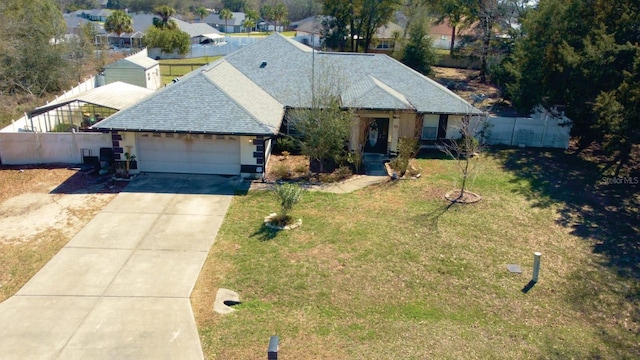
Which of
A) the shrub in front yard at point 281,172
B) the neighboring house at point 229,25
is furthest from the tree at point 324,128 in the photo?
the neighboring house at point 229,25

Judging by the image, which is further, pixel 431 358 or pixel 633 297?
pixel 633 297

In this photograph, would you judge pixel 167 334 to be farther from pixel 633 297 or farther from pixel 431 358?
pixel 633 297

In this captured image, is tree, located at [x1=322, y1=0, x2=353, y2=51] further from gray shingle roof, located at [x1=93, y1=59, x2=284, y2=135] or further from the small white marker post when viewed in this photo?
the small white marker post

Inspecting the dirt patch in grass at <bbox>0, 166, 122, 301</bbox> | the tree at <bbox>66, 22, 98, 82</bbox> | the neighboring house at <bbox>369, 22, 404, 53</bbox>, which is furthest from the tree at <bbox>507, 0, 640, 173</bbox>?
the tree at <bbox>66, 22, 98, 82</bbox>

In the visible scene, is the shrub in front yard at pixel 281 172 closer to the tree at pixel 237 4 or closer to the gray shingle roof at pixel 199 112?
the gray shingle roof at pixel 199 112

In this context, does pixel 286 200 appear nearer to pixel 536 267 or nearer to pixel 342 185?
pixel 342 185

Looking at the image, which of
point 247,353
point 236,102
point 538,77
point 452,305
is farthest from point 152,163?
point 538,77
